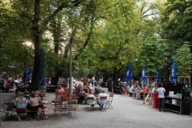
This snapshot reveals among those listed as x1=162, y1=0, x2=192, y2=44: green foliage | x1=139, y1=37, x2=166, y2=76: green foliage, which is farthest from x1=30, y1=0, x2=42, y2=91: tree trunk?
x1=162, y1=0, x2=192, y2=44: green foliage

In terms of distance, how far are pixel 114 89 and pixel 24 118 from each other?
23480 millimetres

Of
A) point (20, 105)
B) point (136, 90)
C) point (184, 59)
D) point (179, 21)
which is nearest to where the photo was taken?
point (20, 105)

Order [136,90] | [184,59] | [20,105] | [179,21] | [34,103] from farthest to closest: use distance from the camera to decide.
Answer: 1. [179,21]
2. [184,59]
3. [136,90]
4. [34,103]
5. [20,105]

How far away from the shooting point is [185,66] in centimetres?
2700

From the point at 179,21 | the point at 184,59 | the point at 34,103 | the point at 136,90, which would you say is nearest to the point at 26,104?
the point at 34,103

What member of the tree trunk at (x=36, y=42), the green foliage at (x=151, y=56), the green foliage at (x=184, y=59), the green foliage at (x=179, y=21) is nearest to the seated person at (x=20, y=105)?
the tree trunk at (x=36, y=42)

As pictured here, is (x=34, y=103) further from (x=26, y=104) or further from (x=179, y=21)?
(x=179, y=21)

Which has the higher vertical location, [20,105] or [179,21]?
[179,21]

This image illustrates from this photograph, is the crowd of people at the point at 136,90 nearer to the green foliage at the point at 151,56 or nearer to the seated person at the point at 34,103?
the green foliage at the point at 151,56

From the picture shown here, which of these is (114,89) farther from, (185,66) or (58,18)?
(58,18)

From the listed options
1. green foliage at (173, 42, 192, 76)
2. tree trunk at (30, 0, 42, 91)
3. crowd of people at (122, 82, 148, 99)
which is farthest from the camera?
green foliage at (173, 42, 192, 76)

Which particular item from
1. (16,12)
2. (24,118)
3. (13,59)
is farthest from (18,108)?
(13,59)

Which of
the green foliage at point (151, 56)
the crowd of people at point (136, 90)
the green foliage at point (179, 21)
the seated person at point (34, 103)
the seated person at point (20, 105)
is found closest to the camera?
the seated person at point (20, 105)

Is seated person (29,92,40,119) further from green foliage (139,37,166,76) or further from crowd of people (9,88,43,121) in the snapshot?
green foliage (139,37,166,76)
